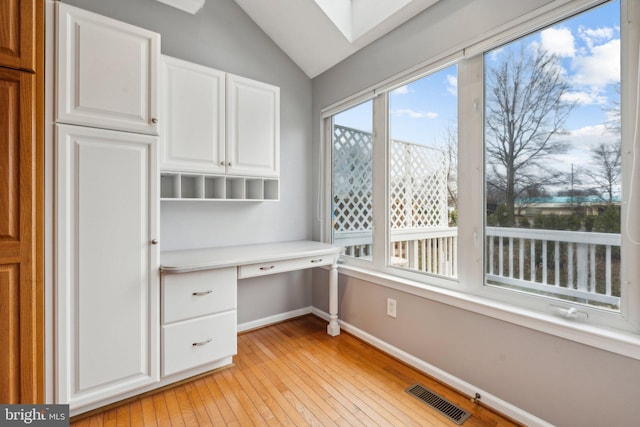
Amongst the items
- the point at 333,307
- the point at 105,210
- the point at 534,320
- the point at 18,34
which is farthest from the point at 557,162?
the point at 18,34

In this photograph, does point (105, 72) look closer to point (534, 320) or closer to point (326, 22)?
point (326, 22)

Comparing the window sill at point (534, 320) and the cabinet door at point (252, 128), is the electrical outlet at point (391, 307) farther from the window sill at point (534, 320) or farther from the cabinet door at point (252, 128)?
the cabinet door at point (252, 128)

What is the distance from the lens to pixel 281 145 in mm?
2955

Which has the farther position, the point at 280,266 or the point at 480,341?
the point at 280,266

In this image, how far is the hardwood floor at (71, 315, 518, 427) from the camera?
5.34 feet

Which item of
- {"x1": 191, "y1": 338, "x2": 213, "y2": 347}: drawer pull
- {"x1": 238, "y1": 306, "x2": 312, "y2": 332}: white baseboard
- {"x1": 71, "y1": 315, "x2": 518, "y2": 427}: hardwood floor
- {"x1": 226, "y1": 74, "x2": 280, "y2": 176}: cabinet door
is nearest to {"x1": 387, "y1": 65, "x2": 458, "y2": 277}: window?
{"x1": 71, "y1": 315, "x2": 518, "y2": 427}: hardwood floor

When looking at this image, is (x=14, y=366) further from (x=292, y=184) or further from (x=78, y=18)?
(x=292, y=184)

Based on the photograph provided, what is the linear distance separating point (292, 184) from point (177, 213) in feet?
3.64

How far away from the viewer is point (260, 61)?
9.23ft

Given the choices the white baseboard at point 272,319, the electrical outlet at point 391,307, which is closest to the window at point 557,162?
the electrical outlet at point 391,307

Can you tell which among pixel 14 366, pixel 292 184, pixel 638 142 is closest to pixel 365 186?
pixel 292 184

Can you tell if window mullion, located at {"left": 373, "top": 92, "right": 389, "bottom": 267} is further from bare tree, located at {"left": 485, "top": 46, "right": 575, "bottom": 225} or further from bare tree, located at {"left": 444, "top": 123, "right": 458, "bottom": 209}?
bare tree, located at {"left": 485, "top": 46, "right": 575, "bottom": 225}

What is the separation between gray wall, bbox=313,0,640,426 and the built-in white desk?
256 mm

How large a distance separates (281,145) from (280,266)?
4.14 feet
